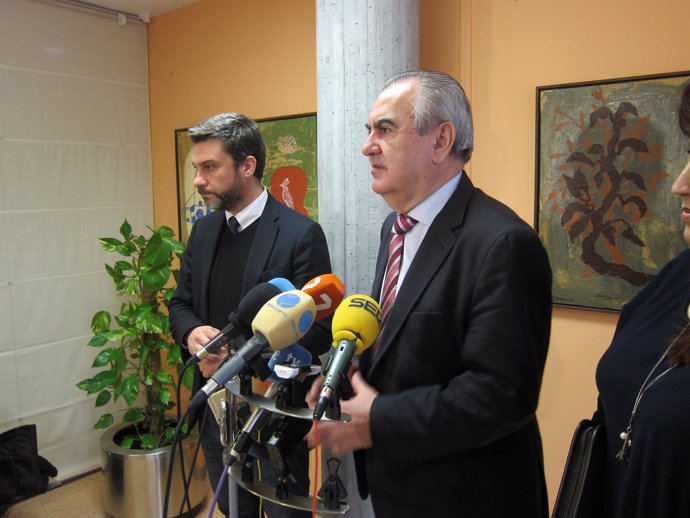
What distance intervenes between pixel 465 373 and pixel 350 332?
0.80ft

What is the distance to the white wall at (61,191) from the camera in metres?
3.27

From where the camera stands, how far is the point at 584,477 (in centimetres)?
112

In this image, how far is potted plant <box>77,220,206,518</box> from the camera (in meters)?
2.99

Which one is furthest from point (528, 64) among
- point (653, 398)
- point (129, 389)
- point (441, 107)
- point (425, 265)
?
point (129, 389)

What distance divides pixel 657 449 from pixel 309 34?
2.54 metres

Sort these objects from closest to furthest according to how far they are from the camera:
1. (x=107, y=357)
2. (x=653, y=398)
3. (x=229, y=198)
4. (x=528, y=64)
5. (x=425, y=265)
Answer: (x=653, y=398)
(x=425, y=265)
(x=229, y=198)
(x=528, y=64)
(x=107, y=357)

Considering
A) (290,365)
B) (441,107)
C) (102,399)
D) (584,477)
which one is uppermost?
(441,107)

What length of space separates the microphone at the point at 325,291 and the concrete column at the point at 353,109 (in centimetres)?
81

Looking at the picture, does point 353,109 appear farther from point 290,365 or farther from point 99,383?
point 99,383

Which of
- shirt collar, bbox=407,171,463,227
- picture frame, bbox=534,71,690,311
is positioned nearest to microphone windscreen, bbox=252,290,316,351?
shirt collar, bbox=407,171,463,227

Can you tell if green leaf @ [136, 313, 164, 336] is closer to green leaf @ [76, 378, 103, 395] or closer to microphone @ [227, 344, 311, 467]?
green leaf @ [76, 378, 103, 395]

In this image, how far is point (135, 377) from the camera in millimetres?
3127

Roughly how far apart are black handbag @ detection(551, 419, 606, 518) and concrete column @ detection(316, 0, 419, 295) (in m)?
1.12

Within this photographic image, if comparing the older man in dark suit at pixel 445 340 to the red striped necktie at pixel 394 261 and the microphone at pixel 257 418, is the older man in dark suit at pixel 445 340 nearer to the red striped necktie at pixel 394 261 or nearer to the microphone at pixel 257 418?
the red striped necktie at pixel 394 261
